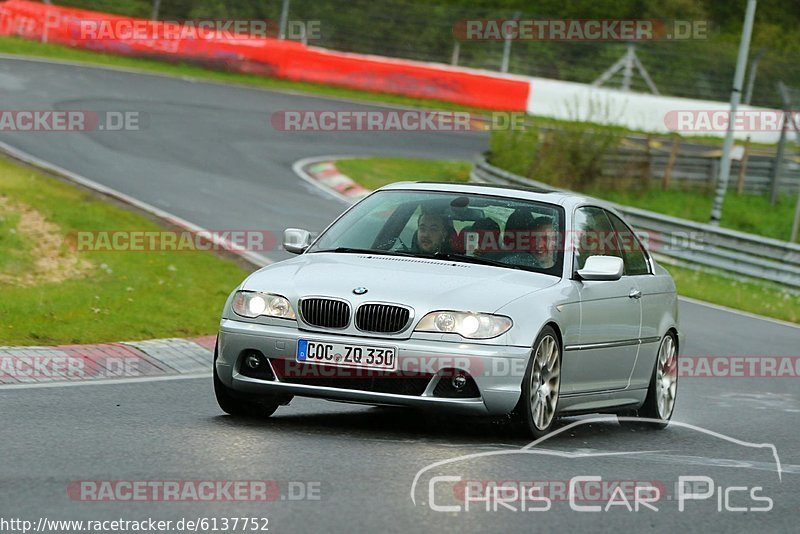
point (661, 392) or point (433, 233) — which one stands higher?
point (433, 233)

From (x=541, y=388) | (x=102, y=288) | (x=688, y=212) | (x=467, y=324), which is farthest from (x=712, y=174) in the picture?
(x=467, y=324)

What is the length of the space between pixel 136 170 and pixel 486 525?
17.9 metres

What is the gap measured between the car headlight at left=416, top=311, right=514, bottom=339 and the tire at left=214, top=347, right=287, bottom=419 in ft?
4.15

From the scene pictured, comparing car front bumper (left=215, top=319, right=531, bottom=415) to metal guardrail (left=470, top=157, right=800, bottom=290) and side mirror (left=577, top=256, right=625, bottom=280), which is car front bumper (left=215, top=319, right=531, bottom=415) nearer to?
side mirror (left=577, top=256, right=625, bottom=280)

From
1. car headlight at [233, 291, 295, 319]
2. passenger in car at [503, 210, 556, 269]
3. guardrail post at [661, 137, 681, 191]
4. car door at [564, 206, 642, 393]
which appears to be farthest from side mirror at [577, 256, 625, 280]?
guardrail post at [661, 137, 681, 191]

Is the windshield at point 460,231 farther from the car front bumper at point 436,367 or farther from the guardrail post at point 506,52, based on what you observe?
the guardrail post at point 506,52

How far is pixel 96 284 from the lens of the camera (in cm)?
Result: 1442

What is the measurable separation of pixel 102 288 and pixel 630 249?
5748 millimetres

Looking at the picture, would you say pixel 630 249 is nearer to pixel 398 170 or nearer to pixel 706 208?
pixel 398 170

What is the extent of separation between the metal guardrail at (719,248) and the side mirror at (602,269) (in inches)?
564

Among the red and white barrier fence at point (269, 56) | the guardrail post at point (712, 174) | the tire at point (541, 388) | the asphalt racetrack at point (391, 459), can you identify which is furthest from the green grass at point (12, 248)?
the red and white barrier fence at point (269, 56)

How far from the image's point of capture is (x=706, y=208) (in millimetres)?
31797

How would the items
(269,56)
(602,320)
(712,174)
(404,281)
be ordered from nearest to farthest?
(404,281) → (602,320) → (712,174) → (269,56)

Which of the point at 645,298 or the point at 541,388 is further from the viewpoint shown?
the point at 645,298
